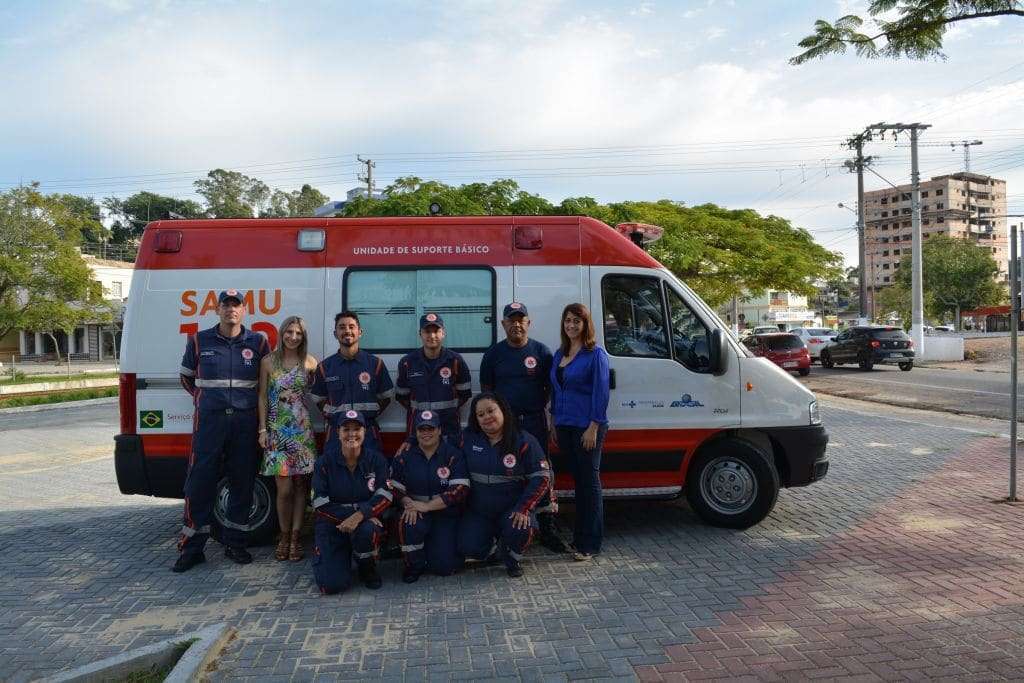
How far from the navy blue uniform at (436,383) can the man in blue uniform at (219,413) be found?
3.58ft

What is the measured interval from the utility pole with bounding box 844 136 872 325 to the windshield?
12997 mm

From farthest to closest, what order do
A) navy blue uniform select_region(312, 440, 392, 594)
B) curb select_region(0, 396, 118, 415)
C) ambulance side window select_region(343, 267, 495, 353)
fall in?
curb select_region(0, 396, 118, 415) < ambulance side window select_region(343, 267, 495, 353) < navy blue uniform select_region(312, 440, 392, 594)

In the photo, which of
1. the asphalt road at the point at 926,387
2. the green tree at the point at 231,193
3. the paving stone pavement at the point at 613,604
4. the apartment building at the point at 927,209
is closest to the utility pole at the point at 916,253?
the asphalt road at the point at 926,387

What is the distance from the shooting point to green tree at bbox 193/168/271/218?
230 ft

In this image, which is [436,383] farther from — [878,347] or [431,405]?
[878,347]

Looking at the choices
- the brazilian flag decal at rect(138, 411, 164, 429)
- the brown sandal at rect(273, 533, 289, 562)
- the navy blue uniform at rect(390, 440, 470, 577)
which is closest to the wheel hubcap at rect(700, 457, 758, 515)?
the navy blue uniform at rect(390, 440, 470, 577)

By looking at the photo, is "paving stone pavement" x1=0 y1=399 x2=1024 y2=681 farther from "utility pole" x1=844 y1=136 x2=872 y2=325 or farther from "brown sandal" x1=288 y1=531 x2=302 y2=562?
"utility pole" x1=844 y1=136 x2=872 y2=325

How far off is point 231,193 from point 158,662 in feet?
247

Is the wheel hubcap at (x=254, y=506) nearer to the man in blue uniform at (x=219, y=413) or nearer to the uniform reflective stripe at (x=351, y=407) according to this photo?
the man in blue uniform at (x=219, y=413)

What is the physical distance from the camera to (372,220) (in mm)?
6031

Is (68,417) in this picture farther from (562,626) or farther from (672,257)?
(562,626)

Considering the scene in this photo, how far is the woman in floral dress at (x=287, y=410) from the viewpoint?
216 inches

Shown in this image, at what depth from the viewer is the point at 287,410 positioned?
5496mm

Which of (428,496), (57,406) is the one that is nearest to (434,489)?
(428,496)
